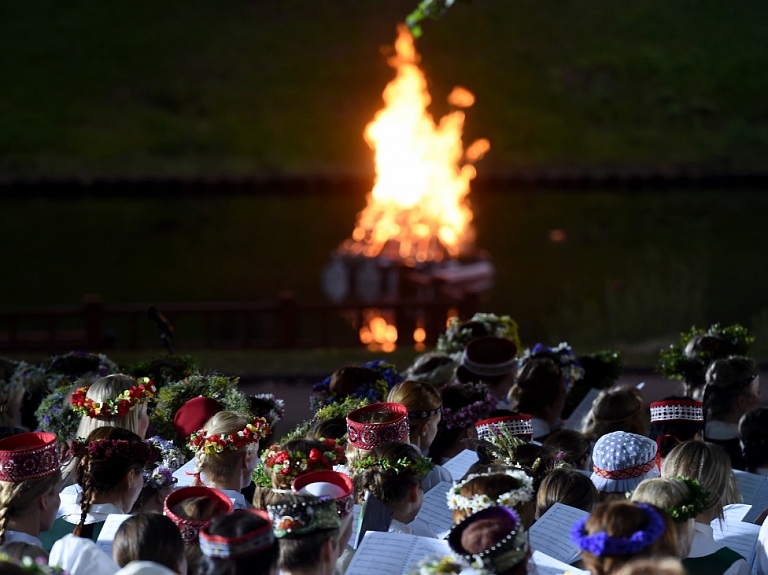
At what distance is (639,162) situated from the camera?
39.8 meters

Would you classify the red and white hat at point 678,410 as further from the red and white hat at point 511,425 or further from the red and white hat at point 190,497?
the red and white hat at point 190,497

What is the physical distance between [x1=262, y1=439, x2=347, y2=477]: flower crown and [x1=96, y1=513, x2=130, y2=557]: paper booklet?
607 mm

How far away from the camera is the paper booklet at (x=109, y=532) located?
4508mm

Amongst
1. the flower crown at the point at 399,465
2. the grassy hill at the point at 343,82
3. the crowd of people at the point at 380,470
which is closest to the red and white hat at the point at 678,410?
the crowd of people at the point at 380,470

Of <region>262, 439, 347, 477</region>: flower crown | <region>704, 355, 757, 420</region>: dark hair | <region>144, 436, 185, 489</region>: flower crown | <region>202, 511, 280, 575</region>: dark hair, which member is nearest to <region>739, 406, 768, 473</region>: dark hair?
<region>704, 355, 757, 420</region>: dark hair

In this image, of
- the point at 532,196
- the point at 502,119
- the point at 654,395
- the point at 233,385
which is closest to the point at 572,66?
the point at 502,119

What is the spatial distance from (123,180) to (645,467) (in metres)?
34.1

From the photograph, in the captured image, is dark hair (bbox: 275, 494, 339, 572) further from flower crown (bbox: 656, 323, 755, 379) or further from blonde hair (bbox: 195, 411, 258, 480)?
flower crown (bbox: 656, 323, 755, 379)

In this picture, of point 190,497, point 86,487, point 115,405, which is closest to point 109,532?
point 190,497

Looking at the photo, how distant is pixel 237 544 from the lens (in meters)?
3.75

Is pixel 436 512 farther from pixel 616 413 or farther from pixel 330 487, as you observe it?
pixel 616 413

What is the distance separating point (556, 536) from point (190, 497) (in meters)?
1.36

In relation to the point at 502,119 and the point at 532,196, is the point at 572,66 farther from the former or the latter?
the point at 532,196

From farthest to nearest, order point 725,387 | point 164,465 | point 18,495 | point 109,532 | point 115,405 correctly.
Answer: point 725,387, point 115,405, point 164,465, point 18,495, point 109,532
